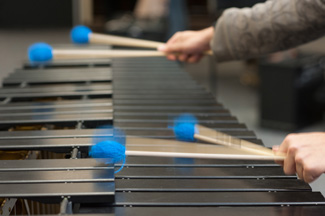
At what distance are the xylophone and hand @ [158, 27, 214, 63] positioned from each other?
0.60 ft

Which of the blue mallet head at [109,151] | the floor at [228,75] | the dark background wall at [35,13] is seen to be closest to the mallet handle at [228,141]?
the blue mallet head at [109,151]

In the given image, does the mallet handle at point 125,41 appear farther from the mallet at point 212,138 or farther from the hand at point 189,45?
the mallet at point 212,138

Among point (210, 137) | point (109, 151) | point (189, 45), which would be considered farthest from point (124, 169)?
point (189, 45)

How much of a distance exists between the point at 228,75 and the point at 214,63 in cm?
85

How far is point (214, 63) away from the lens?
235 inches

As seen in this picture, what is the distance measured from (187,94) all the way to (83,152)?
36.0 inches

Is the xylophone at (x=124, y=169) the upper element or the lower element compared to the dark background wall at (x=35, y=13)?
lower

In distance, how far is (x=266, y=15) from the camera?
1967 mm

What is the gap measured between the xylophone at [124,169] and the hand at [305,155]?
7 cm

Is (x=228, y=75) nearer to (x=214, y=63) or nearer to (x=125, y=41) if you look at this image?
(x=214, y=63)

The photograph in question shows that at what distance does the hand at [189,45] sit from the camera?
2273mm

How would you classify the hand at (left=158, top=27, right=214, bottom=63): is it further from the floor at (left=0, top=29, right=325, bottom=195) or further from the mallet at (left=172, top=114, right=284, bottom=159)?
the floor at (left=0, top=29, right=325, bottom=195)

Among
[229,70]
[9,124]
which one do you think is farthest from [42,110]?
[229,70]

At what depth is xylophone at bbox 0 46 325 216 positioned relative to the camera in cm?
117
